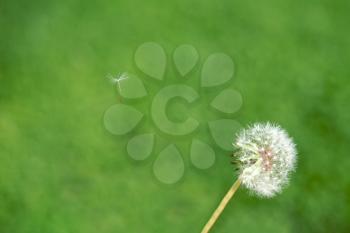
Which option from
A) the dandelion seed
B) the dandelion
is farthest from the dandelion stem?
the dandelion seed

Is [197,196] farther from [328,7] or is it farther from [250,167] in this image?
[328,7]

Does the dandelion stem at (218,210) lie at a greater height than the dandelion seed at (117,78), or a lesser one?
lesser

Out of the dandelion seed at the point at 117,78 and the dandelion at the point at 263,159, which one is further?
the dandelion seed at the point at 117,78

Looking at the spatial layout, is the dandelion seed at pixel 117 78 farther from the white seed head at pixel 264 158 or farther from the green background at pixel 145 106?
the white seed head at pixel 264 158

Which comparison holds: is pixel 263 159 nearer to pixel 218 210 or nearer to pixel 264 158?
pixel 264 158

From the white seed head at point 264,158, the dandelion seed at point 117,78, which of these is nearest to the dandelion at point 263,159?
the white seed head at point 264,158

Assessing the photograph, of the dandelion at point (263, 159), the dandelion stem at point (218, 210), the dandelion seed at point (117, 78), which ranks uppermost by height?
the dandelion seed at point (117, 78)
